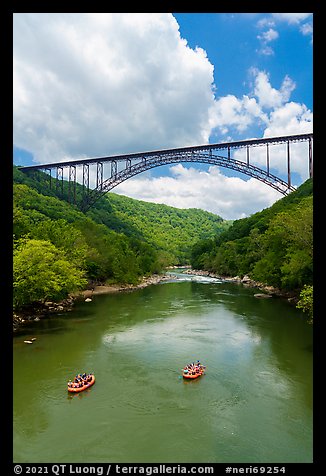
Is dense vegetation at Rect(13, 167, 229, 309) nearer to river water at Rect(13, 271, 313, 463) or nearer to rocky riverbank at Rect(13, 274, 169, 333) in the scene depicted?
rocky riverbank at Rect(13, 274, 169, 333)

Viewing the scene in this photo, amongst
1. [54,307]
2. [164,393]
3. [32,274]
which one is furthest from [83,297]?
[164,393]

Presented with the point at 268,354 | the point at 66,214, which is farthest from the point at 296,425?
the point at 66,214

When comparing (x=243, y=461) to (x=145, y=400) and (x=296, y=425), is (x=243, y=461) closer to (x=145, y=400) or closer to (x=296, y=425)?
(x=296, y=425)

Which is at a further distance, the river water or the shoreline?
the shoreline

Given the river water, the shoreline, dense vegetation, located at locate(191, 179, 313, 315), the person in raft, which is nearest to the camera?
the river water

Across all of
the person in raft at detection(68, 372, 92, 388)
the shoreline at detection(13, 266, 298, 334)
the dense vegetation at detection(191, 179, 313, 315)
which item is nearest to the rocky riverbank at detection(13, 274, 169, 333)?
the shoreline at detection(13, 266, 298, 334)
